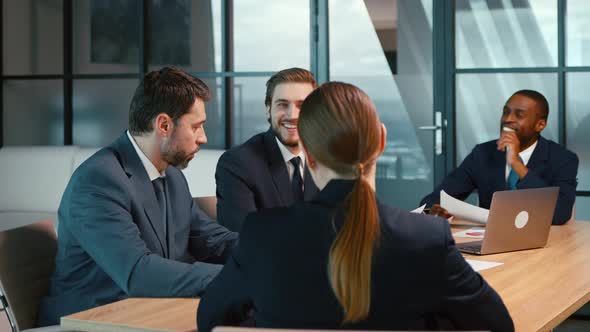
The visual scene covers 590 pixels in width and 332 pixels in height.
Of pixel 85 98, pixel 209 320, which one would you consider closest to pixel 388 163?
pixel 85 98

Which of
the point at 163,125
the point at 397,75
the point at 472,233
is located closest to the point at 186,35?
the point at 397,75

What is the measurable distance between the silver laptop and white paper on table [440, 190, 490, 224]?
16.8 inches

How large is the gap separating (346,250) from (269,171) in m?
1.62

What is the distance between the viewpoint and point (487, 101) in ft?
16.6

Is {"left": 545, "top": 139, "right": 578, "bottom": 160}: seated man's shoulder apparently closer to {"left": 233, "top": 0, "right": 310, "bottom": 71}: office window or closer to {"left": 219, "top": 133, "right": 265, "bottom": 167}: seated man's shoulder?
{"left": 219, "top": 133, "right": 265, "bottom": 167}: seated man's shoulder

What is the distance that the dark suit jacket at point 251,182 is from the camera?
2.94 metres

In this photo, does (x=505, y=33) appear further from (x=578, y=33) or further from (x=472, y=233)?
(x=472, y=233)

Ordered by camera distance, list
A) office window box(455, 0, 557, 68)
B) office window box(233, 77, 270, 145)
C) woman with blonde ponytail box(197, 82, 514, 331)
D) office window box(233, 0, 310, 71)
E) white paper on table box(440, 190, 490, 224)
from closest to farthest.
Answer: woman with blonde ponytail box(197, 82, 514, 331) → white paper on table box(440, 190, 490, 224) → office window box(455, 0, 557, 68) → office window box(233, 0, 310, 71) → office window box(233, 77, 270, 145)

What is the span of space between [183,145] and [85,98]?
12.8 ft

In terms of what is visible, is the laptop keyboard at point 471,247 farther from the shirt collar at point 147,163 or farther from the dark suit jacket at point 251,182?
the shirt collar at point 147,163

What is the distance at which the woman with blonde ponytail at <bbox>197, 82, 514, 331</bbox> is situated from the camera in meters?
1.41

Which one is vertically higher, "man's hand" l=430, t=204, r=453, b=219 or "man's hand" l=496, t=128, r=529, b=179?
"man's hand" l=496, t=128, r=529, b=179

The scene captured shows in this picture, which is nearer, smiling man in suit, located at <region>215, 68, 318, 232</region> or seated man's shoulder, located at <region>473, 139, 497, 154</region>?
smiling man in suit, located at <region>215, 68, 318, 232</region>

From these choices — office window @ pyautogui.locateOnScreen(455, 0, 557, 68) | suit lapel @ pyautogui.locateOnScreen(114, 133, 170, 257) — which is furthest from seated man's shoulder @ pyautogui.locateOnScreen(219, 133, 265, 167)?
office window @ pyautogui.locateOnScreen(455, 0, 557, 68)
